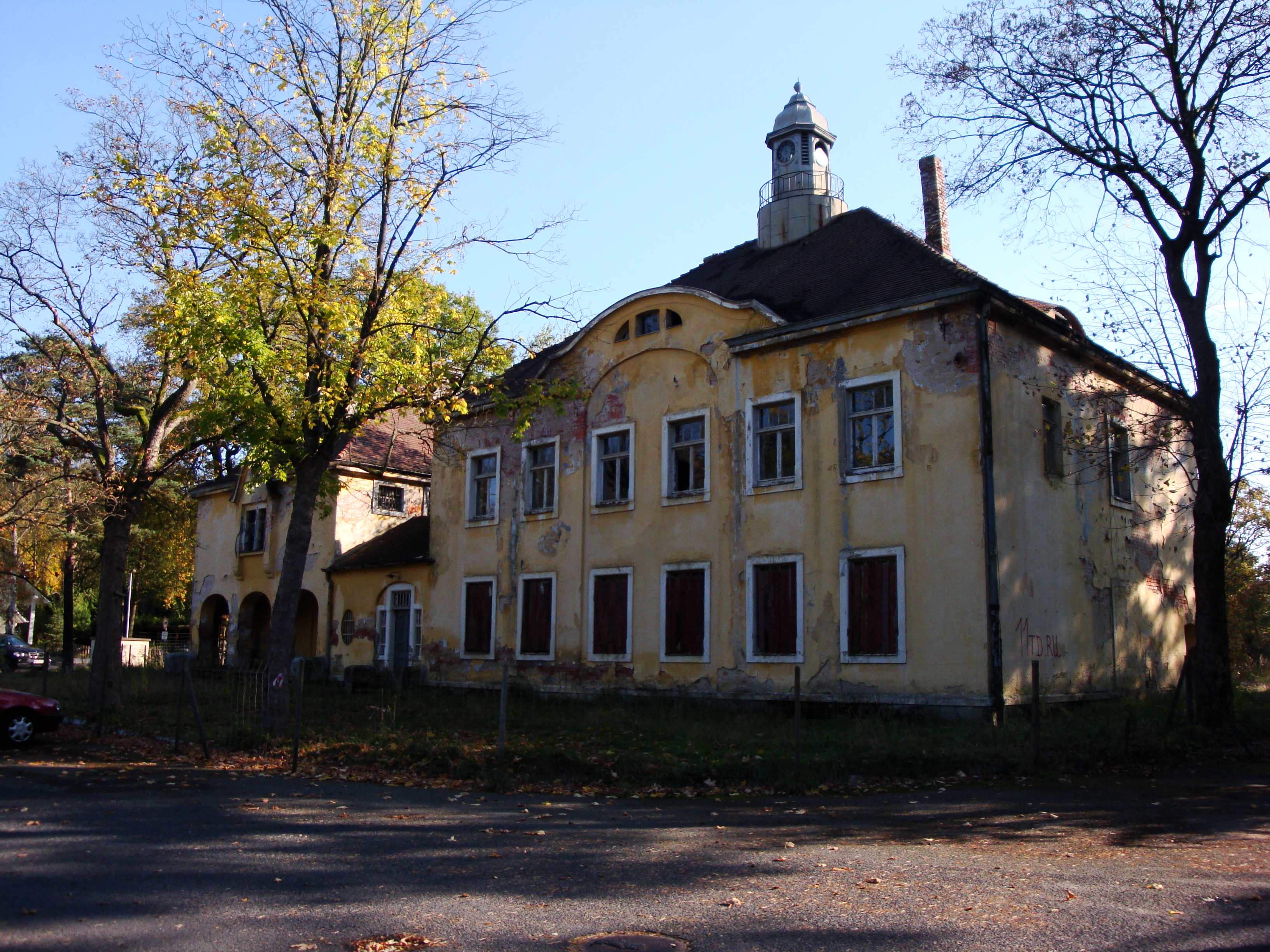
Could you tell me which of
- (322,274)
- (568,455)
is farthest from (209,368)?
(568,455)

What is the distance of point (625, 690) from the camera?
2084 centimetres

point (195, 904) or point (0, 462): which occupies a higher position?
point (0, 462)

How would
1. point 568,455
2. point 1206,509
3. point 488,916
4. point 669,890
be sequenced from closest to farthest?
point 488,916, point 669,890, point 1206,509, point 568,455

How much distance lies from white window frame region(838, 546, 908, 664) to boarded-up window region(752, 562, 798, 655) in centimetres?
92

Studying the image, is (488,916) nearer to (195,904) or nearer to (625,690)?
(195,904)

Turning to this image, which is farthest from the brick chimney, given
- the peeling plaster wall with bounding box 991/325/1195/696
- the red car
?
the red car

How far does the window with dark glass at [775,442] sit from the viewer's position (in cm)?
1922

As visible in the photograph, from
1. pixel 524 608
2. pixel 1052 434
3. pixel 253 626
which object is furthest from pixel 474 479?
pixel 1052 434

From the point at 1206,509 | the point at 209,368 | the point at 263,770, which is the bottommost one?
the point at 263,770

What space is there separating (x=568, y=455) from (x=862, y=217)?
27.7ft

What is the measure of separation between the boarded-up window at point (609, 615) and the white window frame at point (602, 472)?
144 centimetres

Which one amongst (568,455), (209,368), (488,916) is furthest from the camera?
(568,455)

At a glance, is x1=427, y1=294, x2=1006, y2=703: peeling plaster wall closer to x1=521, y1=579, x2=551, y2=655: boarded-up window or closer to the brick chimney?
x1=521, y1=579, x2=551, y2=655: boarded-up window

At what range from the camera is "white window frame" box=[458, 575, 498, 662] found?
2389 centimetres
